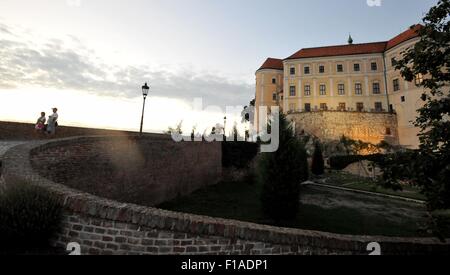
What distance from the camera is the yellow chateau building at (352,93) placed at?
1908 inches

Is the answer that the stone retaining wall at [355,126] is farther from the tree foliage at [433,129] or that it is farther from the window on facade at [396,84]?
the tree foliage at [433,129]

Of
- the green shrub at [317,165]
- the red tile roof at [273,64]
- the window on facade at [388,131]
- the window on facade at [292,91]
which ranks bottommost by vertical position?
the green shrub at [317,165]

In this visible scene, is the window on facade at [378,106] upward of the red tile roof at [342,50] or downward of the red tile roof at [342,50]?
downward

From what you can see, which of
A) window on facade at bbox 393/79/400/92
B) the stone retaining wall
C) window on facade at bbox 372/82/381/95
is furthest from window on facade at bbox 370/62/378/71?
the stone retaining wall

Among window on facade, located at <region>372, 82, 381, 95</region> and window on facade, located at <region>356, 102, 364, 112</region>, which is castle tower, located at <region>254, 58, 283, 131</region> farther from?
window on facade, located at <region>372, 82, 381, 95</region>

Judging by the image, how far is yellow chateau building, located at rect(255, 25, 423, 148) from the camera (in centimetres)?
4847

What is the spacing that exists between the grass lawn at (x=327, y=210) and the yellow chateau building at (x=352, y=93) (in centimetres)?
3104

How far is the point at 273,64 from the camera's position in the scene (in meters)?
63.0

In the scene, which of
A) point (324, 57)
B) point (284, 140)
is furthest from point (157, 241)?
point (324, 57)

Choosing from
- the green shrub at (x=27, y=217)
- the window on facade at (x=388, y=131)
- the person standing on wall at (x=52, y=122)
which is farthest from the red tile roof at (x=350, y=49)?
the green shrub at (x=27, y=217)

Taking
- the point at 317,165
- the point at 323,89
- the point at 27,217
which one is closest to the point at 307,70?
the point at 323,89
